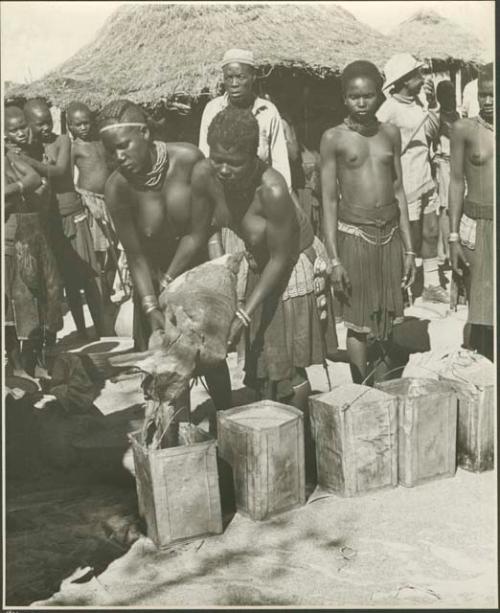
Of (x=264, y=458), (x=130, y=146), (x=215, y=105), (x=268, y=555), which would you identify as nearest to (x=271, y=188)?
(x=215, y=105)

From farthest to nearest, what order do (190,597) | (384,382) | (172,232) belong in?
(384,382), (172,232), (190,597)

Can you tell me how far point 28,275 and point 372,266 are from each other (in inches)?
76.8

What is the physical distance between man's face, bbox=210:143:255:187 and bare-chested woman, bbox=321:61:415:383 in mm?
528

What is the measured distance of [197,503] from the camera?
5.10 meters

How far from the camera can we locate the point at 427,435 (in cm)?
559

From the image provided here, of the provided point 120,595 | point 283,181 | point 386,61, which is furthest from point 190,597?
point 386,61

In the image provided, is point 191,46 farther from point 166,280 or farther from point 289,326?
point 289,326

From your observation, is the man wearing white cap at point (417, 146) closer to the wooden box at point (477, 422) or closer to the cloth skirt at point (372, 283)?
the cloth skirt at point (372, 283)

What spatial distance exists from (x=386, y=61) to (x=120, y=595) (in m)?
3.20

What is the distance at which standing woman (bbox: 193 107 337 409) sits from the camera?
5266 millimetres

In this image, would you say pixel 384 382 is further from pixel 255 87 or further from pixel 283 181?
pixel 255 87

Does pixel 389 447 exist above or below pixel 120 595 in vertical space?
above

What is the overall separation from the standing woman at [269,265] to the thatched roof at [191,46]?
0.34m

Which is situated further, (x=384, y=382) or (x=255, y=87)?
(x=384, y=382)
